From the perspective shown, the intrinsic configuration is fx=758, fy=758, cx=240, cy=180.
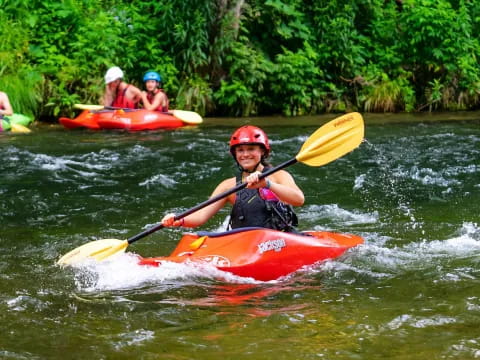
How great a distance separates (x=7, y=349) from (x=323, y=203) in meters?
3.65

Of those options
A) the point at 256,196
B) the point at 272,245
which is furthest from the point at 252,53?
the point at 272,245

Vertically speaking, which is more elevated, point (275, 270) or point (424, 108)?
point (424, 108)

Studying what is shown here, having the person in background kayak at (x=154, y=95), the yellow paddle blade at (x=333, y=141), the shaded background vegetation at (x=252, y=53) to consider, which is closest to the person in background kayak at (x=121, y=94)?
the person in background kayak at (x=154, y=95)

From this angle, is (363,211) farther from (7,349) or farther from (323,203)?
(7,349)

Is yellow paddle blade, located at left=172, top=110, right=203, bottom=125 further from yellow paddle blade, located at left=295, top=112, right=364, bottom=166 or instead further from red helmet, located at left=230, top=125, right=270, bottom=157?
red helmet, located at left=230, top=125, right=270, bottom=157

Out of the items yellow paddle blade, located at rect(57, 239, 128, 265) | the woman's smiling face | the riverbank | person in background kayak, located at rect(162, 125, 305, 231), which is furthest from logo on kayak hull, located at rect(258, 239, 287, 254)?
the riverbank

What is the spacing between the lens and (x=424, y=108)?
1361 centimetres

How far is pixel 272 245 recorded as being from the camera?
13.6 ft

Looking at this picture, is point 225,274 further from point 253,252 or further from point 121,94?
point 121,94

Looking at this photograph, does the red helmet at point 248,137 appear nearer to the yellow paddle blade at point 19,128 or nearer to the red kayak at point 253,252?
the red kayak at point 253,252

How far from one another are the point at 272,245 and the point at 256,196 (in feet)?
1.46

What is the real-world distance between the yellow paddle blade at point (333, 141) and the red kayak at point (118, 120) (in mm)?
5860

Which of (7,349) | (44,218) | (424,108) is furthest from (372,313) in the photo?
(424,108)

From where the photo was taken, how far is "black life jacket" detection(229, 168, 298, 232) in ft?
14.7
